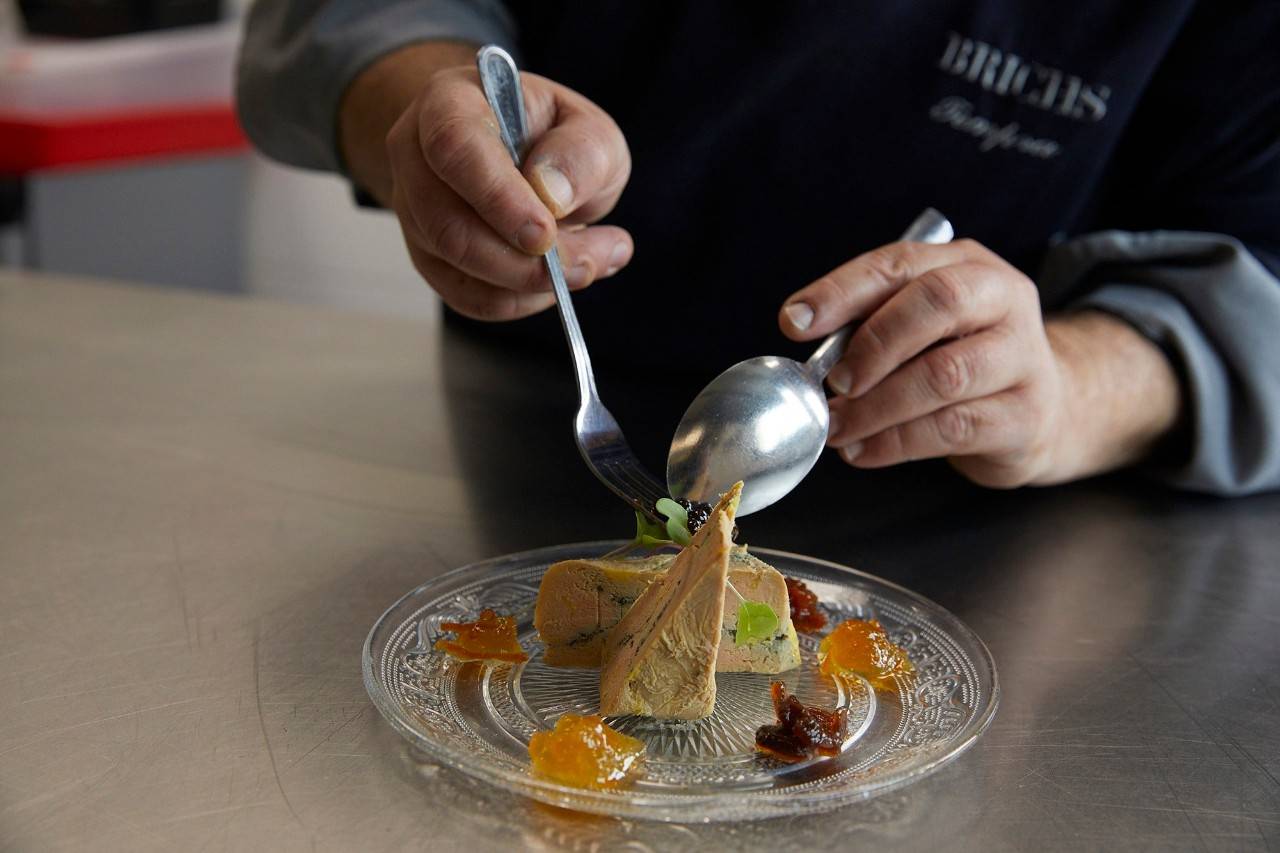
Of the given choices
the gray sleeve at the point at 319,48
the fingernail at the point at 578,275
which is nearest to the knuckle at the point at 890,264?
the fingernail at the point at 578,275

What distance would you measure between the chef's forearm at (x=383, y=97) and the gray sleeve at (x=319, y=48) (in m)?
0.01

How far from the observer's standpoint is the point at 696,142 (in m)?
1.54

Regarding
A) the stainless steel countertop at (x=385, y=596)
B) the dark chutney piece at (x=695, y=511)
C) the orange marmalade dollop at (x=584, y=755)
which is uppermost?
the orange marmalade dollop at (x=584, y=755)

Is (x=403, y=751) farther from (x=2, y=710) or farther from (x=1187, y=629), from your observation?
(x=1187, y=629)

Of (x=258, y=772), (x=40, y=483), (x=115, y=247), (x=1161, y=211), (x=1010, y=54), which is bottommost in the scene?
(x=115, y=247)

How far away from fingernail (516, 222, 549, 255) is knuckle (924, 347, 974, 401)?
356mm

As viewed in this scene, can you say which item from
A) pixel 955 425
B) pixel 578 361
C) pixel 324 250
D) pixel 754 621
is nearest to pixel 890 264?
pixel 955 425

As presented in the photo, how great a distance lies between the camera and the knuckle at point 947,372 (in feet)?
3.77

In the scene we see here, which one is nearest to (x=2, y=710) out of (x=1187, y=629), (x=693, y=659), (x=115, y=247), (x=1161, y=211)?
(x=693, y=659)

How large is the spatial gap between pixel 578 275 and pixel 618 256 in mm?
48

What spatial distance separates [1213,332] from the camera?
1.40 meters

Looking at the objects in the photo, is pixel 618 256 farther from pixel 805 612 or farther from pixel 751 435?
pixel 805 612

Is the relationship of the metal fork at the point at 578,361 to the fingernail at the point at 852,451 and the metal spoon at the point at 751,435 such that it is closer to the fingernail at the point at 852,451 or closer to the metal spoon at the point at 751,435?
the metal spoon at the point at 751,435

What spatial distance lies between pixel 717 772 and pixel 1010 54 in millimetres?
1014
